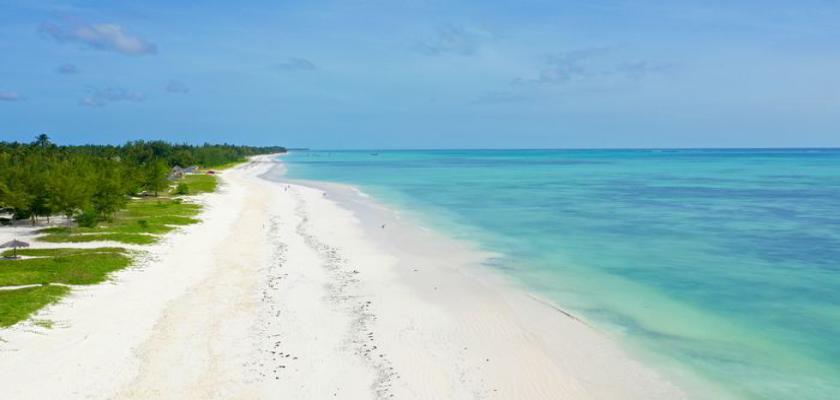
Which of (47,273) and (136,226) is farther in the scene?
(136,226)

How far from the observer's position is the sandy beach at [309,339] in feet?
44.7

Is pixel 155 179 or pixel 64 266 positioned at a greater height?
pixel 155 179

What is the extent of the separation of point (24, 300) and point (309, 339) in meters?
9.26

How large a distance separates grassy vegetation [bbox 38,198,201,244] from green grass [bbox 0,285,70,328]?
10013 millimetres

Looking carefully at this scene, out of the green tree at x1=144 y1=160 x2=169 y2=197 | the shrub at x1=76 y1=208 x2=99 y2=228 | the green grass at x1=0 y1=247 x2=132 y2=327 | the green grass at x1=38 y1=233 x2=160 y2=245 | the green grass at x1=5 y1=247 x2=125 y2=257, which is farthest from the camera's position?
the green tree at x1=144 y1=160 x2=169 y2=197

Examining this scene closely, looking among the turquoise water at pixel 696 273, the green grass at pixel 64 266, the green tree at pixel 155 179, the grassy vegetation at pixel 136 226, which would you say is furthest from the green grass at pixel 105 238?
the green tree at pixel 155 179

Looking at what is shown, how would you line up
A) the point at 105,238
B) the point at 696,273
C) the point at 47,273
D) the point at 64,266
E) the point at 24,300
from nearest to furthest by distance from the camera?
the point at 24,300
the point at 47,273
the point at 64,266
the point at 696,273
the point at 105,238

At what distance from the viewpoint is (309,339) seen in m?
16.5

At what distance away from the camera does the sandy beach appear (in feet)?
44.7

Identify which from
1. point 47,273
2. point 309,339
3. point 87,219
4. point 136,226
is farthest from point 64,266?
point 309,339

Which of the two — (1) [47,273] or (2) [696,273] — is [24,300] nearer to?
(1) [47,273]

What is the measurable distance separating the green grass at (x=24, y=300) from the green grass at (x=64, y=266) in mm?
1331

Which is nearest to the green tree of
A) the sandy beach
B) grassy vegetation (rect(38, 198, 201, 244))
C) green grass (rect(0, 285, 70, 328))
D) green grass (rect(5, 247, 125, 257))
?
grassy vegetation (rect(38, 198, 201, 244))

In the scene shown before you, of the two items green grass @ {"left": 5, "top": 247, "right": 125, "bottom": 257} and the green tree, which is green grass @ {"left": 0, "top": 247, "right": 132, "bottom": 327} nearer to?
green grass @ {"left": 5, "top": 247, "right": 125, "bottom": 257}
